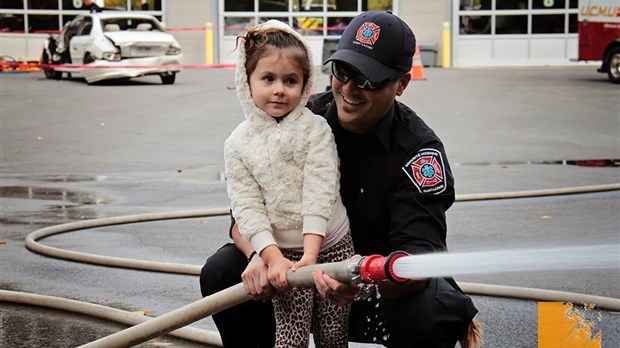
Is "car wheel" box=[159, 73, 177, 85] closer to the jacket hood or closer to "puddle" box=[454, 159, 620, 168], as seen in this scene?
"puddle" box=[454, 159, 620, 168]

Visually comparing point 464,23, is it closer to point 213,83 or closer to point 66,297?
point 213,83

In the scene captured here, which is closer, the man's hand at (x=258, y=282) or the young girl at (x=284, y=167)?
the man's hand at (x=258, y=282)

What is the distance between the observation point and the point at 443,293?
372 cm

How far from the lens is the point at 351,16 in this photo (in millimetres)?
33188

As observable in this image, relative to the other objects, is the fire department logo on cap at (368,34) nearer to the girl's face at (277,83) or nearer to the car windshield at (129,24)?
the girl's face at (277,83)

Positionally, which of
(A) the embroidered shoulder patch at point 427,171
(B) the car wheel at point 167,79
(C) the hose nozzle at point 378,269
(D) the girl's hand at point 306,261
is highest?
(A) the embroidered shoulder patch at point 427,171

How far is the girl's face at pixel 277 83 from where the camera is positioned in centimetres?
379

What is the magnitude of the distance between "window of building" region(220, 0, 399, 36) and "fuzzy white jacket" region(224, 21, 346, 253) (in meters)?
29.7

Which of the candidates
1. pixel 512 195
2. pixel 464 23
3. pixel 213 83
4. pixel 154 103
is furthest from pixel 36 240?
pixel 464 23

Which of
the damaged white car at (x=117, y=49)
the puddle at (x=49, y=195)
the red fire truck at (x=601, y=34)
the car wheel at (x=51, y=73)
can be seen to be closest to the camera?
the puddle at (x=49, y=195)

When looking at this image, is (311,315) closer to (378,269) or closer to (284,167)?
(284,167)

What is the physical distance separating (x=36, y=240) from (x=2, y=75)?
21129mm

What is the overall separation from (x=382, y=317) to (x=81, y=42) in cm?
2107

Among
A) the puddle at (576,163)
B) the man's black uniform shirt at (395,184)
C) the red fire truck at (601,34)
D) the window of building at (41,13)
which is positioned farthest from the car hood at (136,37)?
the man's black uniform shirt at (395,184)
